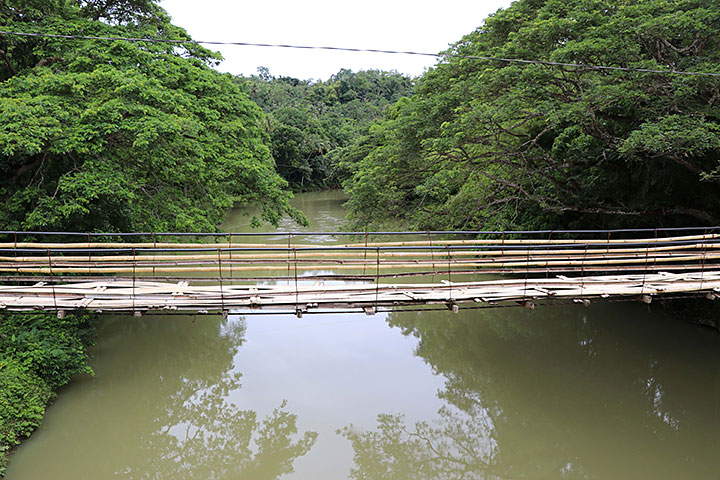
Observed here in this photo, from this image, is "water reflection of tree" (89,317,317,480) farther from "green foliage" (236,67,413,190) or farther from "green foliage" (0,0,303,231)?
"green foliage" (236,67,413,190)

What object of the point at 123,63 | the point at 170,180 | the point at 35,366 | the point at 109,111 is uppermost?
the point at 123,63

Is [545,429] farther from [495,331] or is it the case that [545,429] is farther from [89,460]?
[89,460]

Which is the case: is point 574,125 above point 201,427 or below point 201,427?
above

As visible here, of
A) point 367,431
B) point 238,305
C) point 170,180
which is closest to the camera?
point 238,305

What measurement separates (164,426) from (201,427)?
0.37m

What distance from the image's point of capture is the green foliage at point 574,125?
5512mm

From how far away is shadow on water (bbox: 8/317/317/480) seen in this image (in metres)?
4.34

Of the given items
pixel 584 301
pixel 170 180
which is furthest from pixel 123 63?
pixel 584 301

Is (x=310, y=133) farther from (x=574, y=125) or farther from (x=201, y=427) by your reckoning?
(x=201, y=427)

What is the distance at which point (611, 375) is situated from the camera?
609 cm

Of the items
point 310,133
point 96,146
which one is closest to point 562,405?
point 96,146

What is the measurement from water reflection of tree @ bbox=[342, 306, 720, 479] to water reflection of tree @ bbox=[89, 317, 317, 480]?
2.60ft

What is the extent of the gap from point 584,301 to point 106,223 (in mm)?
6275

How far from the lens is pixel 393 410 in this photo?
5254mm
